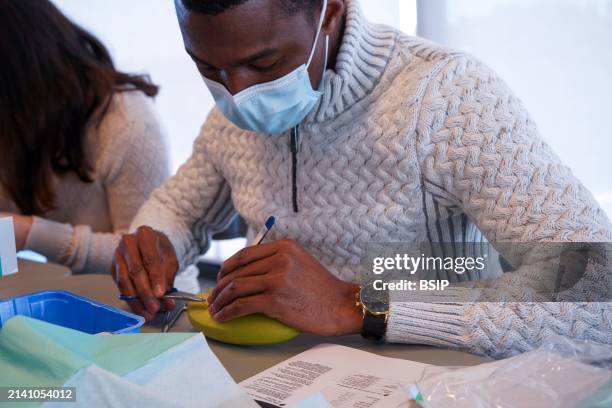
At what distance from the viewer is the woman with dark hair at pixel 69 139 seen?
147 cm

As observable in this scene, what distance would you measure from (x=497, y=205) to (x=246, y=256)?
1.14ft

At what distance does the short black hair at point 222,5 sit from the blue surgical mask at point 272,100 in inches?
2.3

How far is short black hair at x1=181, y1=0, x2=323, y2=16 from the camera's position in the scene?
32.8 inches

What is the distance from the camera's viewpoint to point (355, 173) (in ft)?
3.34

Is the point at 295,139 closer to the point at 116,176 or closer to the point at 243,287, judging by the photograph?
the point at 243,287

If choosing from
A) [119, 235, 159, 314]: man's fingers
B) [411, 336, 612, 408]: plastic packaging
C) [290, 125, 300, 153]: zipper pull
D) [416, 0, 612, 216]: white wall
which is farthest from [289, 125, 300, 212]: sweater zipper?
[416, 0, 612, 216]: white wall

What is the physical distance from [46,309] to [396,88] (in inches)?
24.2

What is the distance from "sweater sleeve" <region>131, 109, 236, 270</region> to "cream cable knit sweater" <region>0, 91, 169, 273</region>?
283 millimetres

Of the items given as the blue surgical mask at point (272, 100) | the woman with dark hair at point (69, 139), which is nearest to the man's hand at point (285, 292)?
the blue surgical mask at point (272, 100)

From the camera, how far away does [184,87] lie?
2879 mm

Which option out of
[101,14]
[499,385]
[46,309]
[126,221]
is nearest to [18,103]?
[126,221]

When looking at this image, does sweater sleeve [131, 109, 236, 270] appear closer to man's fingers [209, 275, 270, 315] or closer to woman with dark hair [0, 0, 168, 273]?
woman with dark hair [0, 0, 168, 273]

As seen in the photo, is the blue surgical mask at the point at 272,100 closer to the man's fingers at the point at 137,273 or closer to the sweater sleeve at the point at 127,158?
the man's fingers at the point at 137,273

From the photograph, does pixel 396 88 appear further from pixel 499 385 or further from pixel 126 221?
pixel 126 221
